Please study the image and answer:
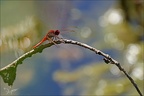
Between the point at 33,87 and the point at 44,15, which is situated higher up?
the point at 44,15

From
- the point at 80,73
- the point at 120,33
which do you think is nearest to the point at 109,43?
the point at 120,33

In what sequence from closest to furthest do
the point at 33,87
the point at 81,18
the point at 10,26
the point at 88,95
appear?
the point at 88,95 < the point at 33,87 < the point at 10,26 < the point at 81,18

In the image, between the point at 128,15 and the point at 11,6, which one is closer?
the point at 128,15

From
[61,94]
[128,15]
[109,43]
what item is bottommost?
[61,94]

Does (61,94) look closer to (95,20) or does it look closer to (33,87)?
(33,87)

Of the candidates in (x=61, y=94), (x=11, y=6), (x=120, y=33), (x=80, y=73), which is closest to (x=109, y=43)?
(x=120, y=33)

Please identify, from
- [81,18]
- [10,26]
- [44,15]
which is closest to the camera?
[10,26]
